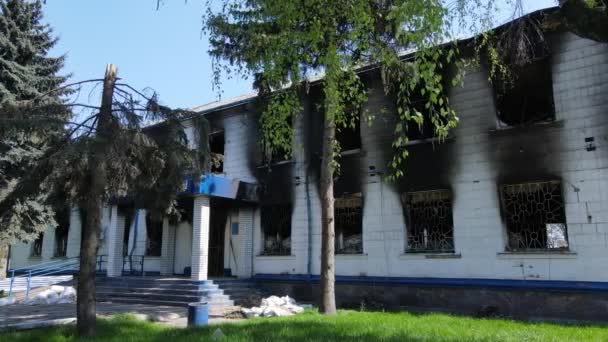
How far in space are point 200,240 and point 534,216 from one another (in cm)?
870

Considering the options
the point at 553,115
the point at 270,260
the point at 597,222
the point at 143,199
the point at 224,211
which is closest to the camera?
the point at 143,199

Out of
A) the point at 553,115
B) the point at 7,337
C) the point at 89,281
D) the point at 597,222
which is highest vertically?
the point at 553,115

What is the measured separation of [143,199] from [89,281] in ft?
6.13

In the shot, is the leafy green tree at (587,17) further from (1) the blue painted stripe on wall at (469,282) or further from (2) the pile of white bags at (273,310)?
(2) the pile of white bags at (273,310)

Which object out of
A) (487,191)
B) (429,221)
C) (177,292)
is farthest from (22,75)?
(487,191)

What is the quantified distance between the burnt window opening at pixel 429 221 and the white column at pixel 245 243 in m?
5.38

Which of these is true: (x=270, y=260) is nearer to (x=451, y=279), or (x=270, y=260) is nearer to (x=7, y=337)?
(x=451, y=279)

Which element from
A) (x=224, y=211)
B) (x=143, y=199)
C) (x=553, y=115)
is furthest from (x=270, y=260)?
(x=553, y=115)

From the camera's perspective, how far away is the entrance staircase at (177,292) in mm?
13648

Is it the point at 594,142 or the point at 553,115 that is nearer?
the point at 594,142

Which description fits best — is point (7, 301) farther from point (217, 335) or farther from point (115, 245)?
point (217, 335)

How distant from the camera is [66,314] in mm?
11953

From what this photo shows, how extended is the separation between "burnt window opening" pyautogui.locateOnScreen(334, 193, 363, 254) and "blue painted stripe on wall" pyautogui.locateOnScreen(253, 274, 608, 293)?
0.89 meters

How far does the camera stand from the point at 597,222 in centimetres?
1082
